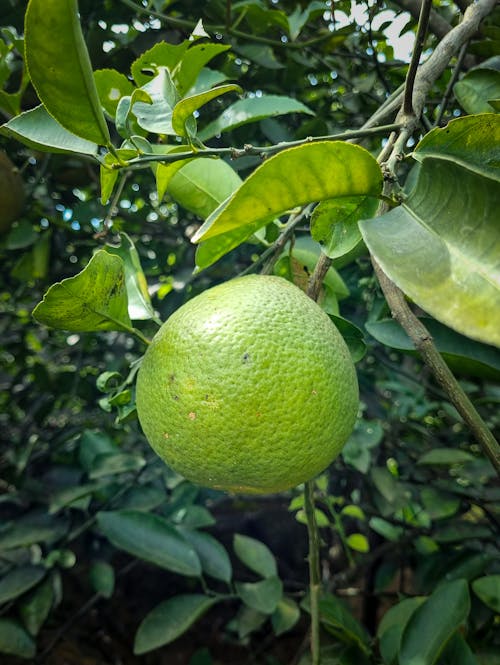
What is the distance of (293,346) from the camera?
686 millimetres

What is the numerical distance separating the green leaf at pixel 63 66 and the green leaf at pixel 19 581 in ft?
3.61

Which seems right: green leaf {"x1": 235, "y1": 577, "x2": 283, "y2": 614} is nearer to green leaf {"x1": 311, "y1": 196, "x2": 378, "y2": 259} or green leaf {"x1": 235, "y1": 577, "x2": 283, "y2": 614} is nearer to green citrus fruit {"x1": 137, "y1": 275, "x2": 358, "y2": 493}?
green citrus fruit {"x1": 137, "y1": 275, "x2": 358, "y2": 493}

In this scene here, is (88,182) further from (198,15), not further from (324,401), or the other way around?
(324,401)

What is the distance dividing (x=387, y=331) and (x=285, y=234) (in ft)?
0.85

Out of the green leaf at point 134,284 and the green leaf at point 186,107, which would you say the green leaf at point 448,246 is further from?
the green leaf at point 134,284

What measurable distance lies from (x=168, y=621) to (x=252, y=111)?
3.62 ft

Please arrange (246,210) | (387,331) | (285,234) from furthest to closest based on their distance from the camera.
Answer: (387,331) → (285,234) → (246,210)

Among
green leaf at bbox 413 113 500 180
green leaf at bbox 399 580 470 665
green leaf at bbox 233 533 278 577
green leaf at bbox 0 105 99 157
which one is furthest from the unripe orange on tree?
green leaf at bbox 399 580 470 665

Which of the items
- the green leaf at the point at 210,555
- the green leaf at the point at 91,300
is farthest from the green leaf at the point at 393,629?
the green leaf at the point at 91,300

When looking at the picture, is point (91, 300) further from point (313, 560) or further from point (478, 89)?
point (478, 89)

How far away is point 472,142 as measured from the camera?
58 cm

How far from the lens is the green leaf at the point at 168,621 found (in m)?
1.23

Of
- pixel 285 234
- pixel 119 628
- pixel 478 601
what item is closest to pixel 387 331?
pixel 285 234

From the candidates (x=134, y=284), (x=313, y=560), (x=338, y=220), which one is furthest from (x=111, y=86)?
(x=313, y=560)
